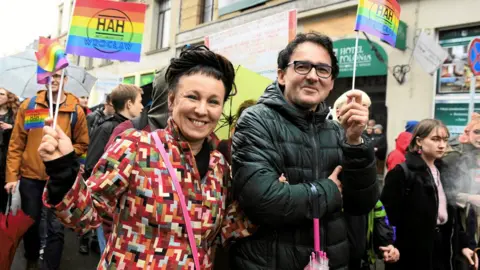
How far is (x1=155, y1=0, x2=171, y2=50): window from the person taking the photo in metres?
16.8

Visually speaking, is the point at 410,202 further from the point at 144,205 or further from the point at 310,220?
the point at 144,205

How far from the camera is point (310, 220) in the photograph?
5.43 ft

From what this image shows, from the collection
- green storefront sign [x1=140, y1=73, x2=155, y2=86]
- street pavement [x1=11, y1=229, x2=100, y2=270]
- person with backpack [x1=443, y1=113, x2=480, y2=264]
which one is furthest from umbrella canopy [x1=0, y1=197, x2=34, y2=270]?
green storefront sign [x1=140, y1=73, x2=155, y2=86]

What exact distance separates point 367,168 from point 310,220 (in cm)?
31

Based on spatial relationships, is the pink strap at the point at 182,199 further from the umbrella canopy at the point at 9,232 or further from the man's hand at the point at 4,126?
the man's hand at the point at 4,126

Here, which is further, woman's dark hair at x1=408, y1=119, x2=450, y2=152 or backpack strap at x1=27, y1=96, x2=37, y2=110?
backpack strap at x1=27, y1=96, x2=37, y2=110

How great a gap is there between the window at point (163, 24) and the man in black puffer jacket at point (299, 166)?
15.5m

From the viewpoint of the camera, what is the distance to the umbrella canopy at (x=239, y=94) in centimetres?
292

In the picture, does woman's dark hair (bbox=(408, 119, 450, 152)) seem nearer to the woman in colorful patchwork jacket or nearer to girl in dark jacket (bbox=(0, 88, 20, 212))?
the woman in colorful patchwork jacket

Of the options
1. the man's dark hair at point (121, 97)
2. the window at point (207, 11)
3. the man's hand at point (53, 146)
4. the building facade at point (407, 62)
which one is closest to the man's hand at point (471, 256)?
the man's hand at point (53, 146)

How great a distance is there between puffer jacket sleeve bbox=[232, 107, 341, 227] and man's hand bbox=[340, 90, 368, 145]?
0.68 feet

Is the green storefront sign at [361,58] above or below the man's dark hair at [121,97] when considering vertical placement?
above

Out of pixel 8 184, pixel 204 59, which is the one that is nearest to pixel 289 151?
pixel 204 59

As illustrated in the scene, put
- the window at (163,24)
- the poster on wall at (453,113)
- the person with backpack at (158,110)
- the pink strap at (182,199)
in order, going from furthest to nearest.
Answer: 1. the window at (163,24)
2. the poster on wall at (453,113)
3. the person with backpack at (158,110)
4. the pink strap at (182,199)
